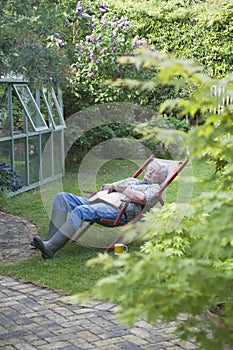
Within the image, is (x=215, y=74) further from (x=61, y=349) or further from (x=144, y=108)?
(x=61, y=349)

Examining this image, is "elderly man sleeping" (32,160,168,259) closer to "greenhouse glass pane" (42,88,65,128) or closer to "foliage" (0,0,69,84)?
"foliage" (0,0,69,84)

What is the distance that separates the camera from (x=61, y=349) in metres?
3.84

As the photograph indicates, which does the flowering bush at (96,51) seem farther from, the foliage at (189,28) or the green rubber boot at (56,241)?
the green rubber boot at (56,241)

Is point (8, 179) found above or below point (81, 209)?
above

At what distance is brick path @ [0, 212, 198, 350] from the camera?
3922 millimetres

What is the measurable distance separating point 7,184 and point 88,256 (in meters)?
2.13

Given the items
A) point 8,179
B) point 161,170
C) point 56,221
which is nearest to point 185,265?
point 56,221

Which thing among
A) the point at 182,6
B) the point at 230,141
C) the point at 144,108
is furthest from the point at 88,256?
the point at 182,6

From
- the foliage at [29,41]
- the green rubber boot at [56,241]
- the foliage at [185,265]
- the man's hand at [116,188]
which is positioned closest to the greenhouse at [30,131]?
the foliage at [29,41]

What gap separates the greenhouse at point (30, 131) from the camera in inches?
367

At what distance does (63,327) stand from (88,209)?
2014 mm

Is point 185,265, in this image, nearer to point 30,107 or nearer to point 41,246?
point 41,246

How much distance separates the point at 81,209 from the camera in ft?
20.0

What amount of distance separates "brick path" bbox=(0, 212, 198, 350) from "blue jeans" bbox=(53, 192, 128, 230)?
0.99 m
